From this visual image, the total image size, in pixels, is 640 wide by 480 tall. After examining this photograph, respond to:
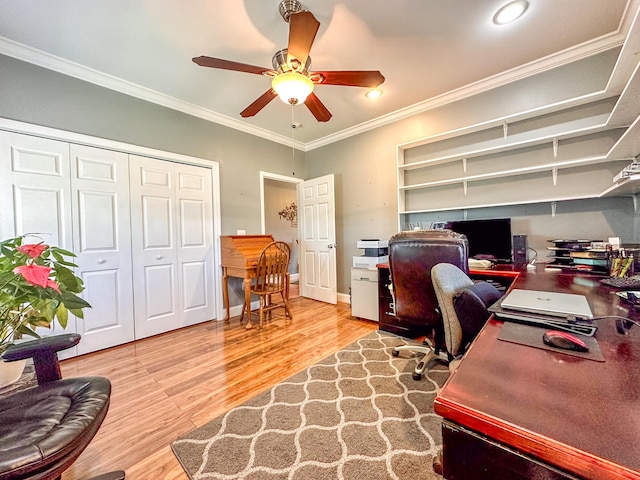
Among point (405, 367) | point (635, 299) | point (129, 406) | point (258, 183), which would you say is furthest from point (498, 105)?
point (129, 406)

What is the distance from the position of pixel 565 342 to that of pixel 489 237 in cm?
219

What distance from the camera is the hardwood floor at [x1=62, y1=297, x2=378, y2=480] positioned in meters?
1.32

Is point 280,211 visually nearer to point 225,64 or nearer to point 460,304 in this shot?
point 225,64

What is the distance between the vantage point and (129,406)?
1.69m

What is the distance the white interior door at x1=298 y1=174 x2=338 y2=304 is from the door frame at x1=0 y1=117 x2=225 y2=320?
4.54ft

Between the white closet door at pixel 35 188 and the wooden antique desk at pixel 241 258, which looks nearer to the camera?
the white closet door at pixel 35 188

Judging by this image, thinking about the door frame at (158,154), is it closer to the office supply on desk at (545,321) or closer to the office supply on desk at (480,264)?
the office supply on desk at (480,264)

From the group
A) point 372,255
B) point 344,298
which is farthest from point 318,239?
point 372,255

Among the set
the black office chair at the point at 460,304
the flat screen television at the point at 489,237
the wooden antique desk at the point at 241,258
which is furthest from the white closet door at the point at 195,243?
the flat screen television at the point at 489,237

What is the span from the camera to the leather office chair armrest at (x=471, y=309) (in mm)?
1016

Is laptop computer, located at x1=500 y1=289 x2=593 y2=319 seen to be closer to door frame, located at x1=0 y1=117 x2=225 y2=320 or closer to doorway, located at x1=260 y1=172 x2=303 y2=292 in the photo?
door frame, located at x1=0 y1=117 x2=225 y2=320

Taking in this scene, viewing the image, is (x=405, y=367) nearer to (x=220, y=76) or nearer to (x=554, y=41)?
(x=554, y=41)

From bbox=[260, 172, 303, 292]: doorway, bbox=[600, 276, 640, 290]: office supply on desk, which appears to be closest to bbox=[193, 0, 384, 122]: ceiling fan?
bbox=[600, 276, 640, 290]: office supply on desk

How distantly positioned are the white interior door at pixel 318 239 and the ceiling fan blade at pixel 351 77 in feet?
6.16
